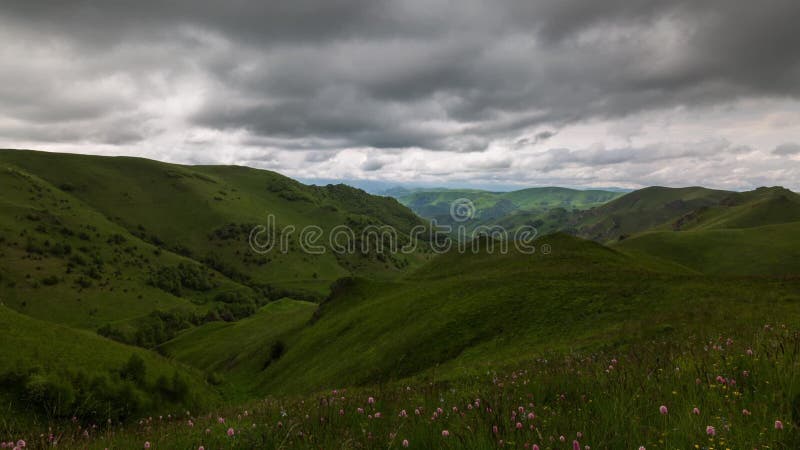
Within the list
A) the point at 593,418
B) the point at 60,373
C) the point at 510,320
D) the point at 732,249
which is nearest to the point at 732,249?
the point at 732,249

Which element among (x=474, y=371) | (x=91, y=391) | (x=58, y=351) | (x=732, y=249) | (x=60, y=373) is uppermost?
(x=474, y=371)

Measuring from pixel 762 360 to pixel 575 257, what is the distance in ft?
170

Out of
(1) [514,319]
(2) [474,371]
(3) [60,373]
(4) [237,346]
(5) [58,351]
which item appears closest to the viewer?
(2) [474,371]

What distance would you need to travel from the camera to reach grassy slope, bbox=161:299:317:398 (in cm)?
5976

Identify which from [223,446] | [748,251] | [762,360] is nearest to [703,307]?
[762,360]

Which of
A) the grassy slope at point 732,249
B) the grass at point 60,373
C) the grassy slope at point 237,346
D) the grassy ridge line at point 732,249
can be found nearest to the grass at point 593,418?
the grass at point 60,373

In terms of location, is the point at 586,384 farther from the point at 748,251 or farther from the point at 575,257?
the point at 748,251

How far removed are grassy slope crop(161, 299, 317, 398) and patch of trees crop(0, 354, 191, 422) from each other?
67.2 feet

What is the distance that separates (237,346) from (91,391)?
64128mm

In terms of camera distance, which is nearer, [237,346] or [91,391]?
[91,391]

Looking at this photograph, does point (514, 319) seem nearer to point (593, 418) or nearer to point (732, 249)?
point (593, 418)

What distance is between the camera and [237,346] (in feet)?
269

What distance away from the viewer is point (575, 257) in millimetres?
54875

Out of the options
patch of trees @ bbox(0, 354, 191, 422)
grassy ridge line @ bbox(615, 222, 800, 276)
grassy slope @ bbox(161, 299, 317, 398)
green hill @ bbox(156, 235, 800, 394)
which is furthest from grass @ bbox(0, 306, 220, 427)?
grassy ridge line @ bbox(615, 222, 800, 276)
